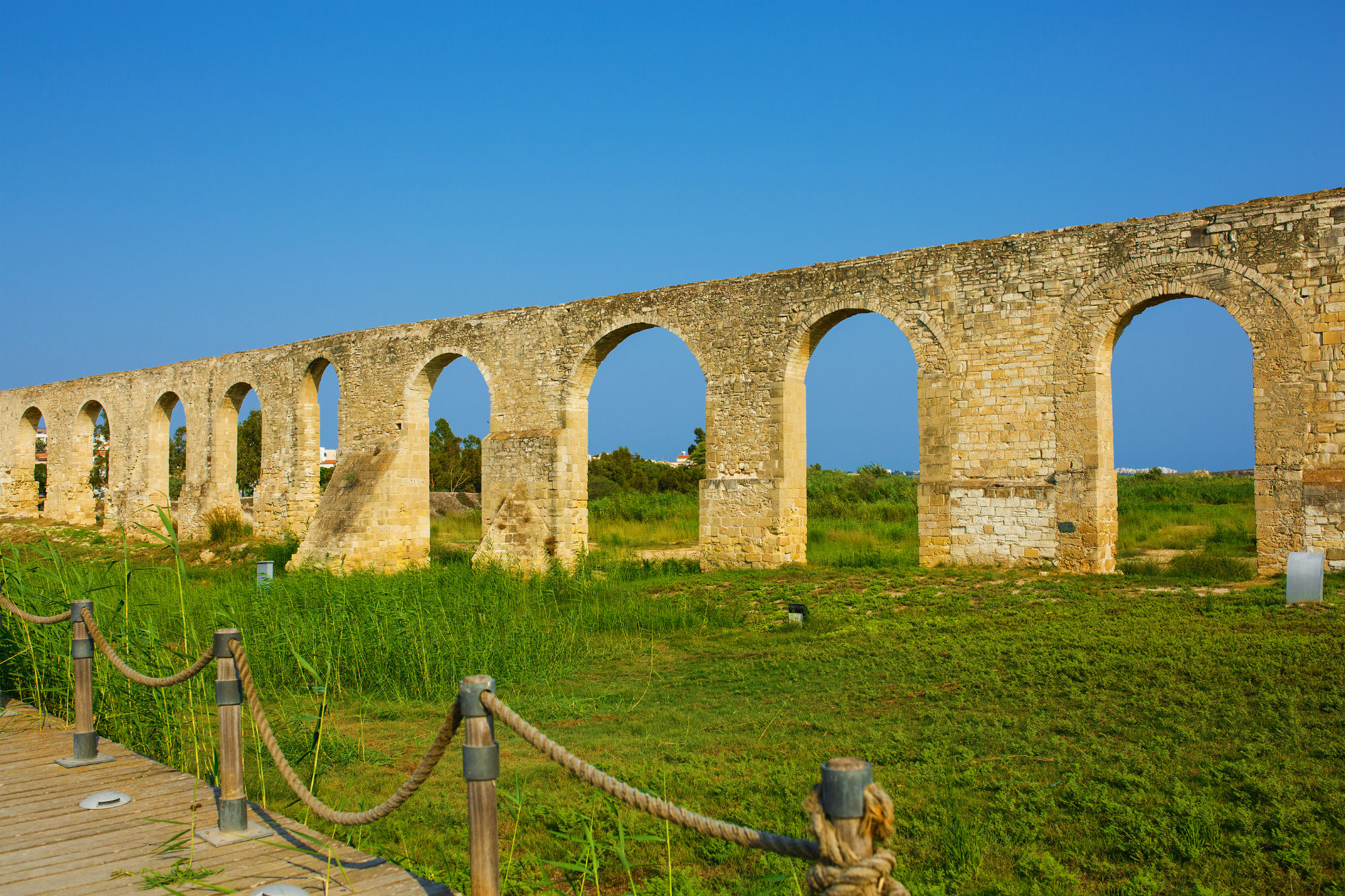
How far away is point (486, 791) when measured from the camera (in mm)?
2479

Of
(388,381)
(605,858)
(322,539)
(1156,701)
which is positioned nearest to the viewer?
(605,858)

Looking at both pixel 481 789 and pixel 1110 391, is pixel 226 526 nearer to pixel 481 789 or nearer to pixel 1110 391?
pixel 1110 391

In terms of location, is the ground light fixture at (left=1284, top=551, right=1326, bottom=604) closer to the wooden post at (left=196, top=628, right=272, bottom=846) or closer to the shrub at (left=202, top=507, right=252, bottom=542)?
the wooden post at (left=196, top=628, right=272, bottom=846)

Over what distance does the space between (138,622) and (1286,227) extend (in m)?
10.4

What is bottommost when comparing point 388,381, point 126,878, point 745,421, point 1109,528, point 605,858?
point 605,858

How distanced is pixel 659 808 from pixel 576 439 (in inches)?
456

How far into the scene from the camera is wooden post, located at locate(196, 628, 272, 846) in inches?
126

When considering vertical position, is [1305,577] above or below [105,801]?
above

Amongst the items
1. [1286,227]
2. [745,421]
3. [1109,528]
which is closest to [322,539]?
[745,421]

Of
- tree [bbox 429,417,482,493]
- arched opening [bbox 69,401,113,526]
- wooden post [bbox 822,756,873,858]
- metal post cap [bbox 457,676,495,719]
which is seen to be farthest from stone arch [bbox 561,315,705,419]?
tree [bbox 429,417,482,493]

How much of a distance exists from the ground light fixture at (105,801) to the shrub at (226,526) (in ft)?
49.7

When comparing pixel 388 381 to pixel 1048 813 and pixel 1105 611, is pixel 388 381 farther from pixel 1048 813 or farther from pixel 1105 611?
pixel 1048 813

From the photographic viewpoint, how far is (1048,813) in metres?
3.70

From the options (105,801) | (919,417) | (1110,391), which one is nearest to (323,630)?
(105,801)
